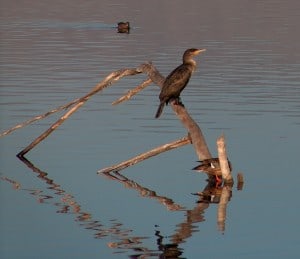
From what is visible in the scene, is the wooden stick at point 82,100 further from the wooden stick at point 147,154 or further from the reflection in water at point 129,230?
the wooden stick at point 147,154

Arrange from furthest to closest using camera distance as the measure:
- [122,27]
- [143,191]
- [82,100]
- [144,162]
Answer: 1. [122,27]
2. [144,162]
3. [82,100]
4. [143,191]

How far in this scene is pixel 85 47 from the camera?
175 feet

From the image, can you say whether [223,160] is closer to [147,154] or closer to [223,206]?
[223,206]

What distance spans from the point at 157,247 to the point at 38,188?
5462 millimetres

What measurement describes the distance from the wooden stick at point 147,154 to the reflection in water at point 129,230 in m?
0.17

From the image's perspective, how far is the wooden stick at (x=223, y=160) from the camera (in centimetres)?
2184

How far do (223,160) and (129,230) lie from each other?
3.88m

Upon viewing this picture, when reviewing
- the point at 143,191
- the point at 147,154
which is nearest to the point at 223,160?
the point at 143,191

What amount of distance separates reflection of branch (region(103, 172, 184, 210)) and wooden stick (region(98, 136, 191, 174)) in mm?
156

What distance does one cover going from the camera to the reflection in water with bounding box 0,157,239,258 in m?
17.8

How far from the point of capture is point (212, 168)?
22641 millimetres

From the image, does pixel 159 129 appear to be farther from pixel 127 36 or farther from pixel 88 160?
pixel 127 36

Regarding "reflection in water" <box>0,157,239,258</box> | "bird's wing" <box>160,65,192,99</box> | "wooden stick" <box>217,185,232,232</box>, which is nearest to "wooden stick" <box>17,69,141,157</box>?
"bird's wing" <box>160,65,192,99</box>

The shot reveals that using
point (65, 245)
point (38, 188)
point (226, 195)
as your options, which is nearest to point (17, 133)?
point (38, 188)
